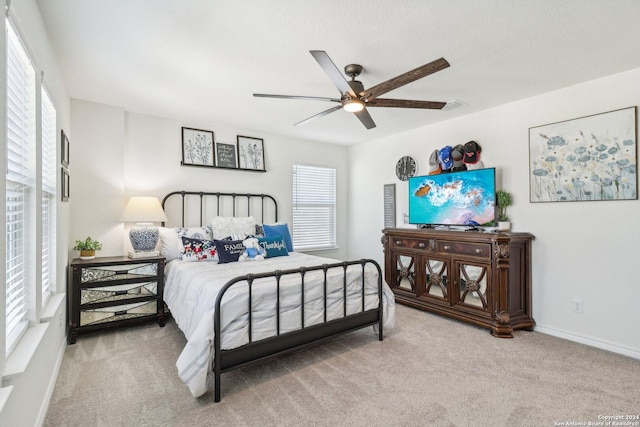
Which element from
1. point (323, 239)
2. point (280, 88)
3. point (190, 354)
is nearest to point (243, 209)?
point (323, 239)

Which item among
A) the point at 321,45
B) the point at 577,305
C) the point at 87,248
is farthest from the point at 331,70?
the point at 577,305

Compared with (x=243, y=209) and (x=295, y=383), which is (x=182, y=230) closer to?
(x=243, y=209)

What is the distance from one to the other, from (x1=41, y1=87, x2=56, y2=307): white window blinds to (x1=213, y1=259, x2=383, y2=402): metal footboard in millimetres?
1322

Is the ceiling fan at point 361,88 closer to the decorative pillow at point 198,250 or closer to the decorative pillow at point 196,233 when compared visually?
the decorative pillow at point 198,250

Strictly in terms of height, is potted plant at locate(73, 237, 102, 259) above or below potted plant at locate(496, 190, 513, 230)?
below

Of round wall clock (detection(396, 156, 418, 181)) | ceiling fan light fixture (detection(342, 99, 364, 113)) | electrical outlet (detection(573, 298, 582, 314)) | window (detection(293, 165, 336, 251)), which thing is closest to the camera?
ceiling fan light fixture (detection(342, 99, 364, 113))

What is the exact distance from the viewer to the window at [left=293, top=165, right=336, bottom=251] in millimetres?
5188

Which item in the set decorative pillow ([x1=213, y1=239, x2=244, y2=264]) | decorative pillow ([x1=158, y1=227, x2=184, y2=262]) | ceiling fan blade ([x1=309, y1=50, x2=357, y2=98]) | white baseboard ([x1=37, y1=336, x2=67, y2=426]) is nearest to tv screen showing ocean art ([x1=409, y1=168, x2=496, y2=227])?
ceiling fan blade ([x1=309, y1=50, x2=357, y2=98])

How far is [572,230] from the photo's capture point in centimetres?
303

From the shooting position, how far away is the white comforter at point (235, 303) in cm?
198

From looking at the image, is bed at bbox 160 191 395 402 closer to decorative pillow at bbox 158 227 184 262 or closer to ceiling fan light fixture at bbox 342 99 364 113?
decorative pillow at bbox 158 227 184 262

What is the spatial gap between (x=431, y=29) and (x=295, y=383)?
263 cm

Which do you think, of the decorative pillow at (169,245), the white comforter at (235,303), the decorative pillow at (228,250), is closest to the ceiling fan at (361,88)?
the white comforter at (235,303)

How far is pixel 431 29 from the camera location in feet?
6.89
